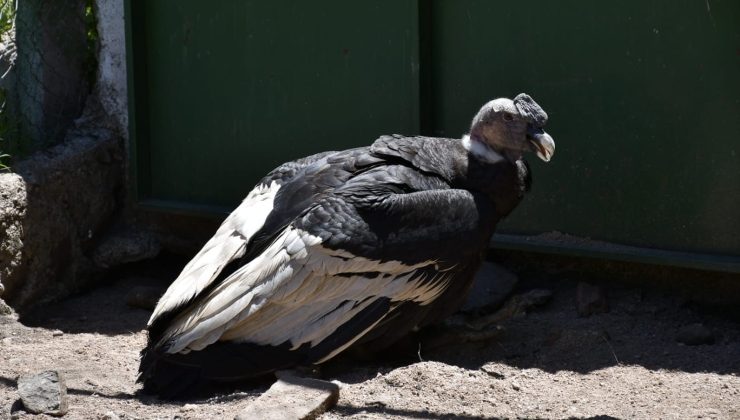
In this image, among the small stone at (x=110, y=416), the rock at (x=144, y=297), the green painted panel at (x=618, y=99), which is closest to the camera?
the small stone at (x=110, y=416)

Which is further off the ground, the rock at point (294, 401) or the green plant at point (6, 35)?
the green plant at point (6, 35)

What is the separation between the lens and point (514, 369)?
4812 millimetres

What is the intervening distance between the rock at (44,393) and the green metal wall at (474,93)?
2.22 m

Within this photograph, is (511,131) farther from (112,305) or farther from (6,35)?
(6,35)

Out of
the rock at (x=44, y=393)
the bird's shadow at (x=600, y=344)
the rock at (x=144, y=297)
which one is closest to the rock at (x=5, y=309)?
the rock at (x=144, y=297)

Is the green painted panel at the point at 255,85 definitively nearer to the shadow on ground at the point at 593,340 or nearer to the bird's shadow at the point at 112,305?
the bird's shadow at the point at 112,305

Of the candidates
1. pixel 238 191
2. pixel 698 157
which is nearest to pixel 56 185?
pixel 238 191

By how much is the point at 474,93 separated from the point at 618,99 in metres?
0.78

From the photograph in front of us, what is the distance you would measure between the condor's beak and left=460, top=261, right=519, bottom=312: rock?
2.99 feet

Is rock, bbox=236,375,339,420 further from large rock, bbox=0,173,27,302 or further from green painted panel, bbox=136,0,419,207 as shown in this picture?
large rock, bbox=0,173,27,302

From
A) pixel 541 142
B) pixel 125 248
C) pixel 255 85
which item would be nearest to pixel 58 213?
pixel 125 248

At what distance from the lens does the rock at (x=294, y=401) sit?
3.93 metres

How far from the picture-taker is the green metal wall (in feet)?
16.5

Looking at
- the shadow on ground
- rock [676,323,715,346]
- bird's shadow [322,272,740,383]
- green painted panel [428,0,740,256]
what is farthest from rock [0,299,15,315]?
rock [676,323,715,346]
